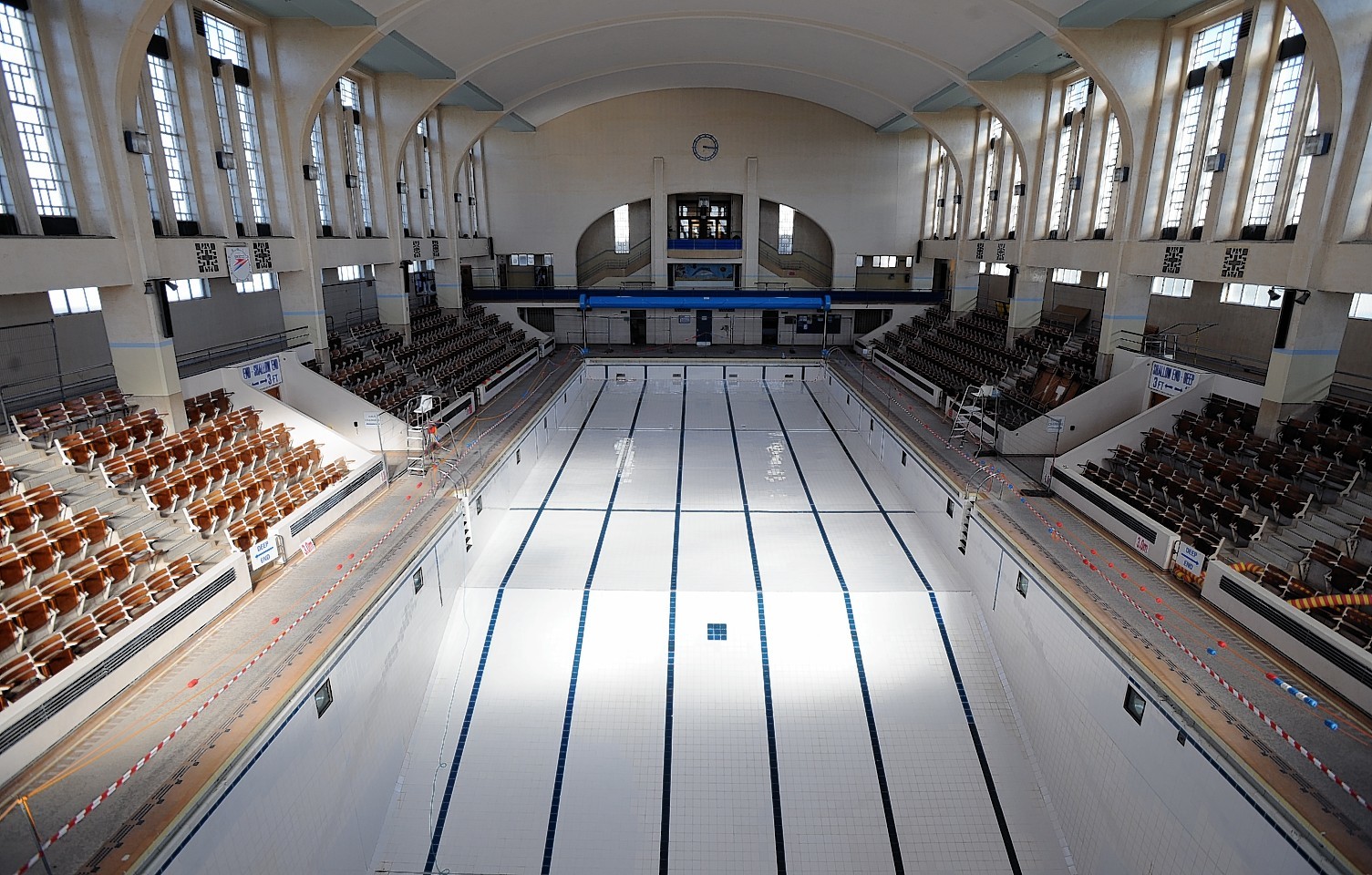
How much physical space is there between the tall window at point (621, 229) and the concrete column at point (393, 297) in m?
11.0

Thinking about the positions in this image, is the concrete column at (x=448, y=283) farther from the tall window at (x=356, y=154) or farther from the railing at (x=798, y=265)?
the railing at (x=798, y=265)

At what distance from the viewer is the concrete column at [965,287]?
1964 cm

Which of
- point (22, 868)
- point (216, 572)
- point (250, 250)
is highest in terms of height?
point (250, 250)

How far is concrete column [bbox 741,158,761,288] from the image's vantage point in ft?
78.0

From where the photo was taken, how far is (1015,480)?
401 inches

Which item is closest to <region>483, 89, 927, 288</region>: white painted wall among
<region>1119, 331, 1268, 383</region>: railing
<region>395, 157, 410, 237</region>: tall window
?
<region>395, 157, 410, 237</region>: tall window

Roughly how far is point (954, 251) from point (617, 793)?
19025 millimetres

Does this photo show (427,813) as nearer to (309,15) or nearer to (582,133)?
(309,15)

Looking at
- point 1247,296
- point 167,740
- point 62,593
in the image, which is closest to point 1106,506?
point 1247,296

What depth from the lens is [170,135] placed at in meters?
9.69

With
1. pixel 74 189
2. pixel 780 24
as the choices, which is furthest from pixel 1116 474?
pixel 74 189

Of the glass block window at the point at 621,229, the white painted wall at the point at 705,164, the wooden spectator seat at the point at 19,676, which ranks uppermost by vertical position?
the white painted wall at the point at 705,164

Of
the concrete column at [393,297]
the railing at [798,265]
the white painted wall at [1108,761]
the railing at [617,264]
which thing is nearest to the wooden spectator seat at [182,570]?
the white painted wall at [1108,761]

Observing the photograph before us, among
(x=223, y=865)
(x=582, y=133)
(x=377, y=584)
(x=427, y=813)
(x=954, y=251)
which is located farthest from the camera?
(x=582, y=133)
